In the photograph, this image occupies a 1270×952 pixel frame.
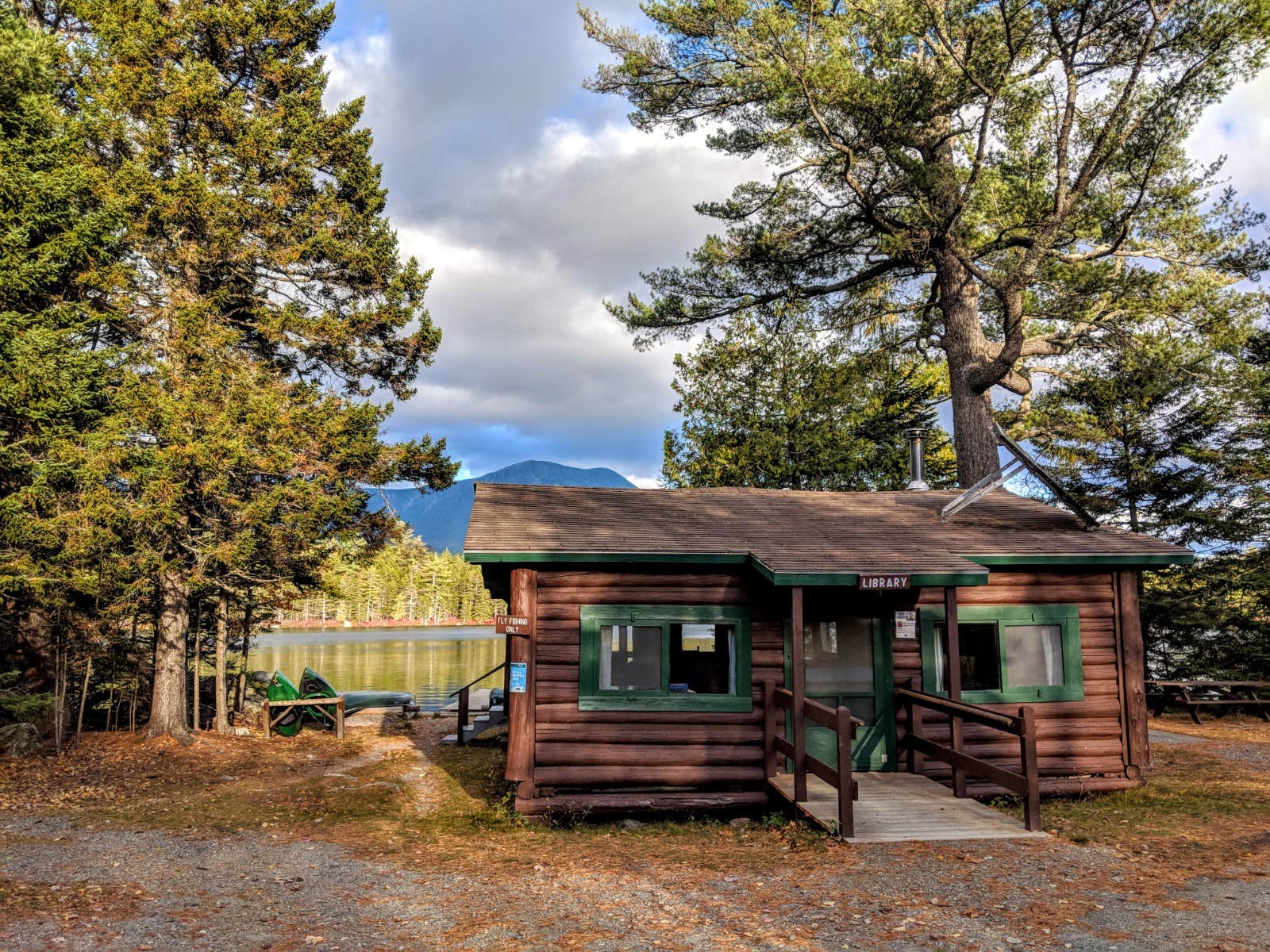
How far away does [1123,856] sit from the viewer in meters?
7.93

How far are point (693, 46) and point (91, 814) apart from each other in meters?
18.2

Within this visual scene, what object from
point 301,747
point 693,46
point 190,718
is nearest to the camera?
point 301,747

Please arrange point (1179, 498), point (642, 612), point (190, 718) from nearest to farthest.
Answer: point (642, 612)
point (190, 718)
point (1179, 498)

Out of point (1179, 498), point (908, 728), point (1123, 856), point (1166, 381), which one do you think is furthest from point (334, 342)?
point (1179, 498)

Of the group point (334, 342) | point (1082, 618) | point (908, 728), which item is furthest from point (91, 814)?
point (1082, 618)

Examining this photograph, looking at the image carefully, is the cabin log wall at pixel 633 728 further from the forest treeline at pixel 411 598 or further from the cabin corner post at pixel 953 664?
the forest treeline at pixel 411 598

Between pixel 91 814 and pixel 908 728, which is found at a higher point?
pixel 908 728

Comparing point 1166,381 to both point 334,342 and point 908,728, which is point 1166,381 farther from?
point 334,342

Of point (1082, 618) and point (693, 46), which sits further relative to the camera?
point (693, 46)

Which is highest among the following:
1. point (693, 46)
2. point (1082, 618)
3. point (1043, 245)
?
point (693, 46)

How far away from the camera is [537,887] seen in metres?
7.08

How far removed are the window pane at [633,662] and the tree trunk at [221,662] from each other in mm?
8232

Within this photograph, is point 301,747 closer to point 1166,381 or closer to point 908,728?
point 908,728

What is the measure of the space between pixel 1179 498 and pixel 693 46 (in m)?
16.6
